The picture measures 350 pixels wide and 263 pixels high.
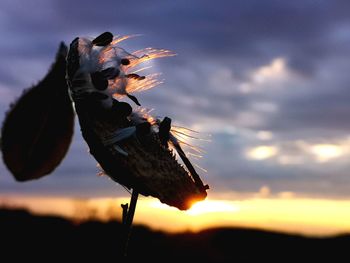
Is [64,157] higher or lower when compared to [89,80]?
lower

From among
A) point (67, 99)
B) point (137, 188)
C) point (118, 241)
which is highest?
point (67, 99)

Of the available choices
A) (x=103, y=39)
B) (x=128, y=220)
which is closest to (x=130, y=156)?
(x=128, y=220)

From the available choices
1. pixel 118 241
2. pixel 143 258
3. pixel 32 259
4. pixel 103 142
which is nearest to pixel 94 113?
pixel 103 142

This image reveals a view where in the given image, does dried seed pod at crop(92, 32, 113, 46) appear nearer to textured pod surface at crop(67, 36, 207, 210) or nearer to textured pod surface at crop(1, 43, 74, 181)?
textured pod surface at crop(67, 36, 207, 210)

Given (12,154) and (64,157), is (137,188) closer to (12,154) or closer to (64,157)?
(64,157)

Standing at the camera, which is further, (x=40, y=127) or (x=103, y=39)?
(x=103, y=39)

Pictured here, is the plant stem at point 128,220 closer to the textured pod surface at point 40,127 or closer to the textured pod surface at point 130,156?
the textured pod surface at point 130,156

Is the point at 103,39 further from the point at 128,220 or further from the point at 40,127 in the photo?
the point at 128,220

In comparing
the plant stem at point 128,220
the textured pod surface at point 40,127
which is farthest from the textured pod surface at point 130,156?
the textured pod surface at point 40,127
